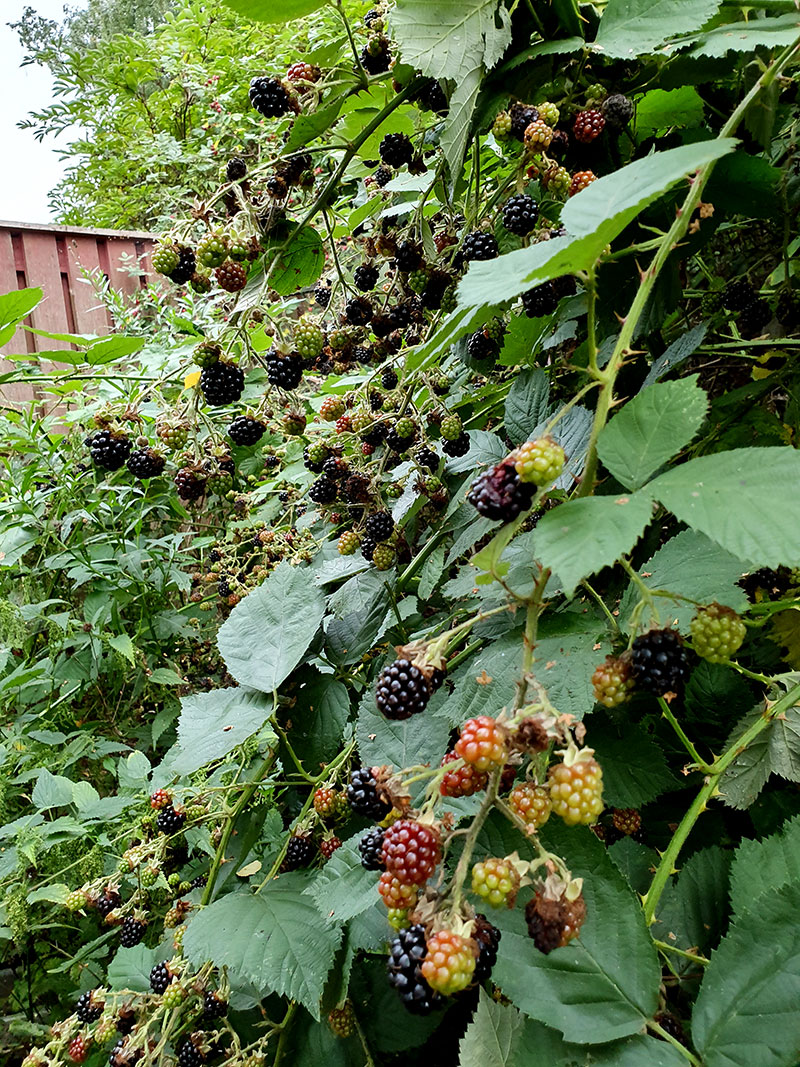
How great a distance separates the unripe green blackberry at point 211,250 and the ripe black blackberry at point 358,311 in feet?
1.02

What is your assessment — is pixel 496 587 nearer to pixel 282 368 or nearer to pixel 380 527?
pixel 380 527

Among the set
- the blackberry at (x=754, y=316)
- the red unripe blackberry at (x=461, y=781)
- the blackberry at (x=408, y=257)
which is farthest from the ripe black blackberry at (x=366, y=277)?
the red unripe blackberry at (x=461, y=781)

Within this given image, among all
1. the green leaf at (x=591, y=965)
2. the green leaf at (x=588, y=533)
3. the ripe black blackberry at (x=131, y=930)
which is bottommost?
the ripe black blackberry at (x=131, y=930)

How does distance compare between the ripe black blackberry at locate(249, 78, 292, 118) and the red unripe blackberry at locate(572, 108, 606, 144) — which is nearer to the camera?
the red unripe blackberry at locate(572, 108, 606, 144)

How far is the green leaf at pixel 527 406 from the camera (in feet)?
3.25

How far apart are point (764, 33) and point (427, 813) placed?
93 centimetres

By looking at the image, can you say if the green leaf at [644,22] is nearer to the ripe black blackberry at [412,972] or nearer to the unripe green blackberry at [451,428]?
the unripe green blackberry at [451,428]

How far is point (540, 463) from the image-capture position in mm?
521

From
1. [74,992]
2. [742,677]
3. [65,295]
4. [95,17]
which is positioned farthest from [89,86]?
[742,677]

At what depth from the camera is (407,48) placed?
92 cm

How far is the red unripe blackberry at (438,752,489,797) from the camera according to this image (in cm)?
56

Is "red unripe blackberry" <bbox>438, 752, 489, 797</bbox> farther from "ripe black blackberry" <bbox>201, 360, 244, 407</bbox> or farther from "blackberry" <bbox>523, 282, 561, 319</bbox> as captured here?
"ripe black blackberry" <bbox>201, 360, 244, 407</bbox>

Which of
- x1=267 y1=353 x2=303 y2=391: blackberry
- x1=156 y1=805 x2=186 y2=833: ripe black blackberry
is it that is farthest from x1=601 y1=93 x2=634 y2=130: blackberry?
x1=156 y1=805 x2=186 y2=833: ripe black blackberry

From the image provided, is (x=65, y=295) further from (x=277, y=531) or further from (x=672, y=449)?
(x=672, y=449)
